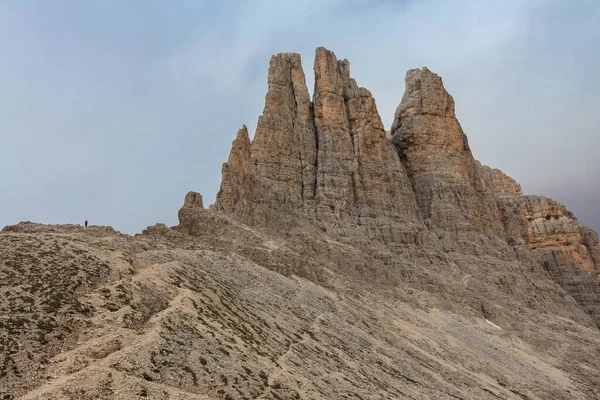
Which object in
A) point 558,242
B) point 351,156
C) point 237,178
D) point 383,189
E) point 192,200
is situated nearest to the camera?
point 192,200

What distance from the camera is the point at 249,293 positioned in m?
44.2

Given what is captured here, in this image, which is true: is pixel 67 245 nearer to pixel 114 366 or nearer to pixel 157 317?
pixel 157 317

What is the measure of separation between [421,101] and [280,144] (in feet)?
156

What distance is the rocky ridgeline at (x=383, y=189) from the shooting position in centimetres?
8656

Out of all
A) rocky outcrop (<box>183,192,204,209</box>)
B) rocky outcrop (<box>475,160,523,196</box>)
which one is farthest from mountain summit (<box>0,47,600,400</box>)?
rocky outcrop (<box>475,160,523,196</box>)

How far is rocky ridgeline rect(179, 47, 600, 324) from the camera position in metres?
86.6

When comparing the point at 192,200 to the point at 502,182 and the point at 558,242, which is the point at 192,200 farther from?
the point at 502,182

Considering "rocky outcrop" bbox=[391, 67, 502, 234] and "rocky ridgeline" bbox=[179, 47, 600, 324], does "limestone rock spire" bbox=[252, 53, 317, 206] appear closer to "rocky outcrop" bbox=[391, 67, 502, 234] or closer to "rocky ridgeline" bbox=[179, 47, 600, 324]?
"rocky ridgeline" bbox=[179, 47, 600, 324]

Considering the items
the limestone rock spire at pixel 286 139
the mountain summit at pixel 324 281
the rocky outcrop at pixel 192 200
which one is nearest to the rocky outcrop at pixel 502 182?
the mountain summit at pixel 324 281

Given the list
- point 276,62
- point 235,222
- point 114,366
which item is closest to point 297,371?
point 114,366

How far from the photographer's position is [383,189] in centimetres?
10162

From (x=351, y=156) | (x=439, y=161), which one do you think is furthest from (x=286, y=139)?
(x=439, y=161)

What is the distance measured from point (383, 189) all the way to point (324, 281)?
145 ft

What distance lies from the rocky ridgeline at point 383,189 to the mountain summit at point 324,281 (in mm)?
428
